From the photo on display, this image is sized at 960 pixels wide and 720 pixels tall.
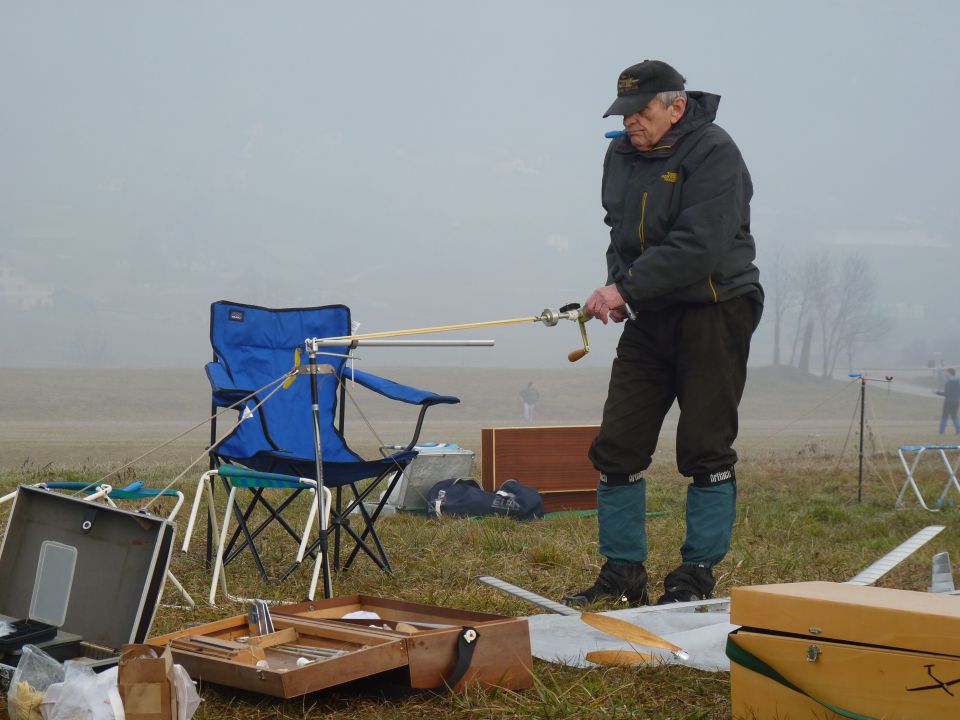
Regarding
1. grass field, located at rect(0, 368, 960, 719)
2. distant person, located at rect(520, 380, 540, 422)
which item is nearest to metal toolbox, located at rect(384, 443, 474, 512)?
grass field, located at rect(0, 368, 960, 719)

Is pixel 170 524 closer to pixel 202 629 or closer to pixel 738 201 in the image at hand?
pixel 202 629

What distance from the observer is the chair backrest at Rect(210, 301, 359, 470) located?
374 centimetres

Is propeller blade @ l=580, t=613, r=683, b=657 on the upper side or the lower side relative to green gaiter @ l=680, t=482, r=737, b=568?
lower

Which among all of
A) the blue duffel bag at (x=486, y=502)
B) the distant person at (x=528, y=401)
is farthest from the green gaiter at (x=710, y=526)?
the distant person at (x=528, y=401)

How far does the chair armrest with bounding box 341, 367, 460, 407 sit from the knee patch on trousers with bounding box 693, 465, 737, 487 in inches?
33.0

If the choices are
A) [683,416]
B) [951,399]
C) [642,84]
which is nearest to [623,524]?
[683,416]

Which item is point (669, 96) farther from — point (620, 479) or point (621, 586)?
point (621, 586)

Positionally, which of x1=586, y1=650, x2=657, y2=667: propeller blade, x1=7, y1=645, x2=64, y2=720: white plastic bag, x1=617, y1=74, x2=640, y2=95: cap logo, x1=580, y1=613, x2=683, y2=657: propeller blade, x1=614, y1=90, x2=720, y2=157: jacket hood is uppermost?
x1=617, y1=74, x2=640, y2=95: cap logo

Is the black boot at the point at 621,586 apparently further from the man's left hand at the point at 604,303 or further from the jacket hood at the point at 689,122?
the jacket hood at the point at 689,122

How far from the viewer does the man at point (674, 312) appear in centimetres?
277

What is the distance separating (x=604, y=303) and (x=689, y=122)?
55 cm

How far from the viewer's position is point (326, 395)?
3.88m

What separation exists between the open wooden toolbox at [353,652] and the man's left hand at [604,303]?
94cm

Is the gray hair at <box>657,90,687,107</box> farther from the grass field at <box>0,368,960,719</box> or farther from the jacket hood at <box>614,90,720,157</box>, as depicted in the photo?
the grass field at <box>0,368,960,719</box>
